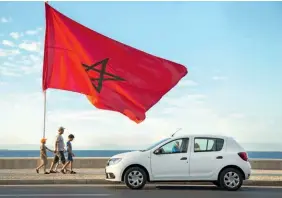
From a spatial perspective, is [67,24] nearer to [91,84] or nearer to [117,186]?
[91,84]

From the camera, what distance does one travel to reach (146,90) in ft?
65.3

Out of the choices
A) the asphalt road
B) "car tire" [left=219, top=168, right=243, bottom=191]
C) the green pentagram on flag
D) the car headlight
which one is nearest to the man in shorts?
the green pentagram on flag

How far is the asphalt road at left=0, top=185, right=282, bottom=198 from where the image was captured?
13.2m

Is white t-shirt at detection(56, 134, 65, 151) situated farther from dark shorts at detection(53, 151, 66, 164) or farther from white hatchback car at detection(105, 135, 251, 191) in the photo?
white hatchback car at detection(105, 135, 251, 191)

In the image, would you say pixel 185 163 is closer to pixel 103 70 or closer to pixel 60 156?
pixel 60 156

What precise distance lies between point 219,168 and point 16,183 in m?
6.22

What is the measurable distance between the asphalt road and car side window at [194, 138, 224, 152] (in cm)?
115

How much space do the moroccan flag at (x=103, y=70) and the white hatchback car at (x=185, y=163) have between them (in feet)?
14.7

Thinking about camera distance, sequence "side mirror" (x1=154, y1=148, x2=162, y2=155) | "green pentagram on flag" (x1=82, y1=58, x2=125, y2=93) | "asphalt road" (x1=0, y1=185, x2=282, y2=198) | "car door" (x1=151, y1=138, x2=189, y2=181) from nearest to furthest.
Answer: "asphalt road" (x1=0, y1=185, x2=282, y2=198)
"car door" (x1=151, y1=138, x2=189, y2=181)
"side mirror" (x1=154, y1=148, x2=162, y2=155)
"green pentagram on flag" (x1=82, y1=58, x2=125, y2=93)

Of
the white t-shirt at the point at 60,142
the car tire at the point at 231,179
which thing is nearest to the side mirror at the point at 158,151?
the car tire at the point at 231,179

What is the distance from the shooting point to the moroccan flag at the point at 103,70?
19047mm

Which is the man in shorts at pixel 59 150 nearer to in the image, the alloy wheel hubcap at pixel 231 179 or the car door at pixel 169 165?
the car door at pixel 169 165

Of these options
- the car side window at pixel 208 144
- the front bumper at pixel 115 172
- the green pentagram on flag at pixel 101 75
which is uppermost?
the green pentagram on flag at pixel 101 75

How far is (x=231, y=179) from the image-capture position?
14961 millimetres
